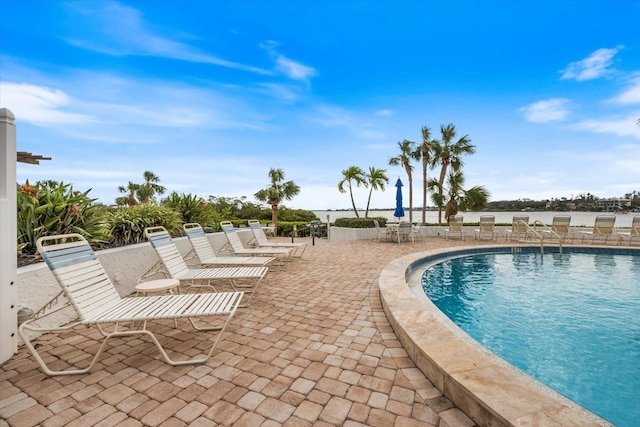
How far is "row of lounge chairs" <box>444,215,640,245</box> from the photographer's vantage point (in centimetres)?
1101

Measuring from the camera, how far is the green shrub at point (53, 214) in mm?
3719

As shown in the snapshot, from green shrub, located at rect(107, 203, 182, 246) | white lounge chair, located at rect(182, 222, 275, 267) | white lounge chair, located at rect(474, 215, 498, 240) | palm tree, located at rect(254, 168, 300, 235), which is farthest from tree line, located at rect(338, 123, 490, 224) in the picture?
green shrub, located at rect(107, 203, 182, 246)

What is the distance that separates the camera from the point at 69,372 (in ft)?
7.61

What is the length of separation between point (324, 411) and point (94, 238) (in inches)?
179

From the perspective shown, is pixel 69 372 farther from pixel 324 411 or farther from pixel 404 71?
pixel 404 71

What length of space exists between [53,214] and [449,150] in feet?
66.7

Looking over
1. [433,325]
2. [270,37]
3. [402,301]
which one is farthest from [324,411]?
[270,37]

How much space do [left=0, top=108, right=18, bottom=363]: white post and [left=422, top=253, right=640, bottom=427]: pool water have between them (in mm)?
5002

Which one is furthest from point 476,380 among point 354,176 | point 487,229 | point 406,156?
point 406,156

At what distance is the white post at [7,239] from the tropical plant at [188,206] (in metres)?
4.96

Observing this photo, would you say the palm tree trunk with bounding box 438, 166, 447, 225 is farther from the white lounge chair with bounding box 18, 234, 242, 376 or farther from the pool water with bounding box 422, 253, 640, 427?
the white lounge chair with bounding box 18, 234, 242, 376

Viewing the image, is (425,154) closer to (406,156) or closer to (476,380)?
(406,156)

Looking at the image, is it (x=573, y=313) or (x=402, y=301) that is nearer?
(x=402, y=301)

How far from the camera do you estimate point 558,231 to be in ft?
38.8
